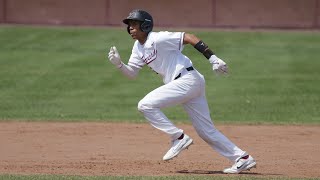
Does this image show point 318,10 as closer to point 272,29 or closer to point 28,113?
point 272,29

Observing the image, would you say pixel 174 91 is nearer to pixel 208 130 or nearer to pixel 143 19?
pixel 208 130

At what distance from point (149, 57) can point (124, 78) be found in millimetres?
11287

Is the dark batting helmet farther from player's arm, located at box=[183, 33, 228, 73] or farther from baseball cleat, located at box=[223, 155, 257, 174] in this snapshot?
baseball cleat, located at box=[223, 155, 257, 174]

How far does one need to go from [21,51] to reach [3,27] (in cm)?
413

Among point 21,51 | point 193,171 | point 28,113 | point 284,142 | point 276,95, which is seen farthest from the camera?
point 21,51

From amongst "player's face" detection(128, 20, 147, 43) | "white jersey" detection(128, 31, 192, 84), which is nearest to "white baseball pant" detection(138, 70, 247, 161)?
"white jersey" detection(128, 31, 192, 84)

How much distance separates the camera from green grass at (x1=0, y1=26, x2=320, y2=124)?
60.1 ft

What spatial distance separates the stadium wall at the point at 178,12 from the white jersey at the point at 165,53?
18.3m

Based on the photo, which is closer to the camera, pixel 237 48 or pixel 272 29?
pixel 237 48

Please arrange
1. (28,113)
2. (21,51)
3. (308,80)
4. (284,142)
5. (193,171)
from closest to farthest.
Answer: (193,171)
(284,142)
(28,113)
(308,80)
(21,51)

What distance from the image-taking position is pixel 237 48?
25.8 meters

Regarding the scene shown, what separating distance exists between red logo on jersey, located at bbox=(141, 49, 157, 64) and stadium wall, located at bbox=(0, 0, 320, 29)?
1825 centimetres

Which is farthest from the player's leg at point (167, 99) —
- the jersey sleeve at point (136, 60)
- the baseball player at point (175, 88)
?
the jersey sleeve at point (136, 60)

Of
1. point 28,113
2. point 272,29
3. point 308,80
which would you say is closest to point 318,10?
point 272,29
